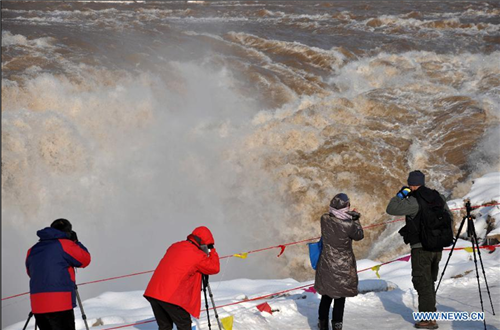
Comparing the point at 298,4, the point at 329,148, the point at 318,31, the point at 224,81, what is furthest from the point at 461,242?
the point at 298,4

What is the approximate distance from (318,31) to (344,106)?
10.6 m

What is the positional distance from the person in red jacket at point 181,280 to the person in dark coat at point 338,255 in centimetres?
115

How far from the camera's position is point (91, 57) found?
20.3 metres

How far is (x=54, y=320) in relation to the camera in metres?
5.07

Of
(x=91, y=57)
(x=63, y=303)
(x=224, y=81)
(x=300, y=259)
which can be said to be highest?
(x=91, y=57)

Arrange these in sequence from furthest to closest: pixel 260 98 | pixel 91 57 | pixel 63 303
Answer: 1. pixel 91 57
2. pixel 260 98
3. pixel 63 303

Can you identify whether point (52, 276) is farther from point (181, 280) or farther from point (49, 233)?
point (181, 280)

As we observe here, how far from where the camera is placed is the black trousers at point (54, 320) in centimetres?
506

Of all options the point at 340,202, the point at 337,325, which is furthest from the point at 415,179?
the point at 337,325

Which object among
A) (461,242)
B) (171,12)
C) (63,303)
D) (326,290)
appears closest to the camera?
(63,303)

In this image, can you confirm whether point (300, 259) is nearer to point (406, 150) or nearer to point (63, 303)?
point (406, 150)

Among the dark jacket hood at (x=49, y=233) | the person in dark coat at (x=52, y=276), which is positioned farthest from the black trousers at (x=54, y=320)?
the dark jacket hood at (x=49, y=233)

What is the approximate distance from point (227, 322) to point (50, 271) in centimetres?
213

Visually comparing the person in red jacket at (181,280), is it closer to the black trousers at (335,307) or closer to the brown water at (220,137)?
the black trousers at (335,307)
